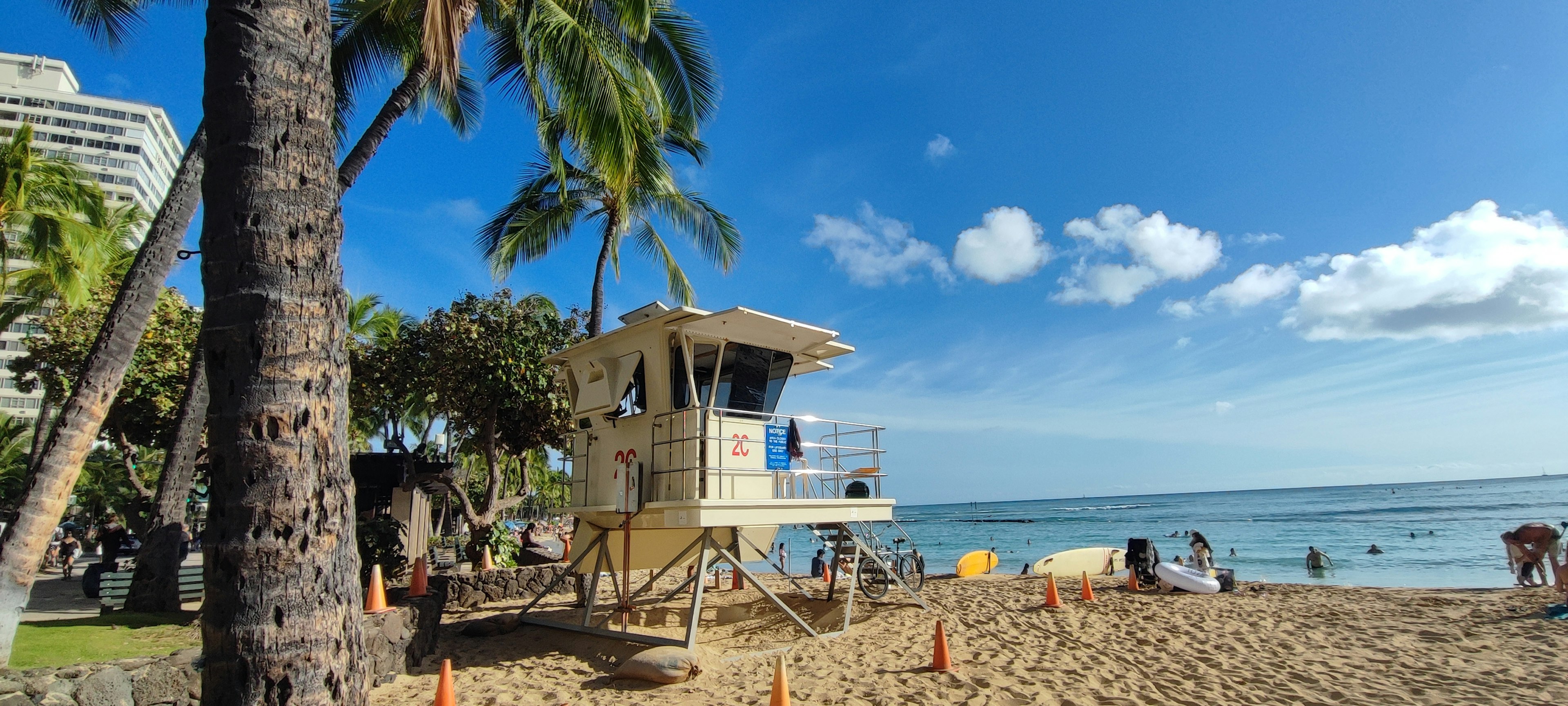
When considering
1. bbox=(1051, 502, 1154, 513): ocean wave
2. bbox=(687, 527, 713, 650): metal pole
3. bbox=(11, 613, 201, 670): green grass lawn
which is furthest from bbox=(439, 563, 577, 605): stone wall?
bbox=(1051, 502, 1154, 513): ocean wave

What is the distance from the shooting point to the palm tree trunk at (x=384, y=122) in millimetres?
9242

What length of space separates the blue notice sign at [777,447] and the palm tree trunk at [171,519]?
6.85 m

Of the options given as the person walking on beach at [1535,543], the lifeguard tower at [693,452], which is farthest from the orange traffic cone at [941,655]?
the person walking on beach at [1535,543]

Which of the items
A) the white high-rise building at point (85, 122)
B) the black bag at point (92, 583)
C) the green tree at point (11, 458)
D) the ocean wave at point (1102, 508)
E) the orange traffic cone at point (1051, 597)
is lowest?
the ocean wave at point (1102, 508)

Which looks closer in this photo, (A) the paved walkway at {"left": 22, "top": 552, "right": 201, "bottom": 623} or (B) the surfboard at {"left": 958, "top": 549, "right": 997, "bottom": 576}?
(A) the paved walkway at {"left": 22, "top": 552, "right": 201, "bottom": 623}

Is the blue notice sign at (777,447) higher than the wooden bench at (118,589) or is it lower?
higher

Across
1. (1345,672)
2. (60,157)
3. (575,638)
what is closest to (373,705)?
(575,638)

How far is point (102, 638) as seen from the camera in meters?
6.91

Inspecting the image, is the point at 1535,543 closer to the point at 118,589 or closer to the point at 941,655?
the point at 941,655

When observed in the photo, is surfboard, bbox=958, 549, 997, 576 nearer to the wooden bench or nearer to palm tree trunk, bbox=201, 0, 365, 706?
the wooden bench

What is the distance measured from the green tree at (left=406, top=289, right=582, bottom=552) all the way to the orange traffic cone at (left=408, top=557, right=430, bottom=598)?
422 centimetres

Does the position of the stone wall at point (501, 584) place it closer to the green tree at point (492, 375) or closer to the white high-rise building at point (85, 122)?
the green tree at point (492, 375)

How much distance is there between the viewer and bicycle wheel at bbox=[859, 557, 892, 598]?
14148 mm

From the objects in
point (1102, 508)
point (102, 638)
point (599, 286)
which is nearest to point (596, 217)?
point (599, 286)
